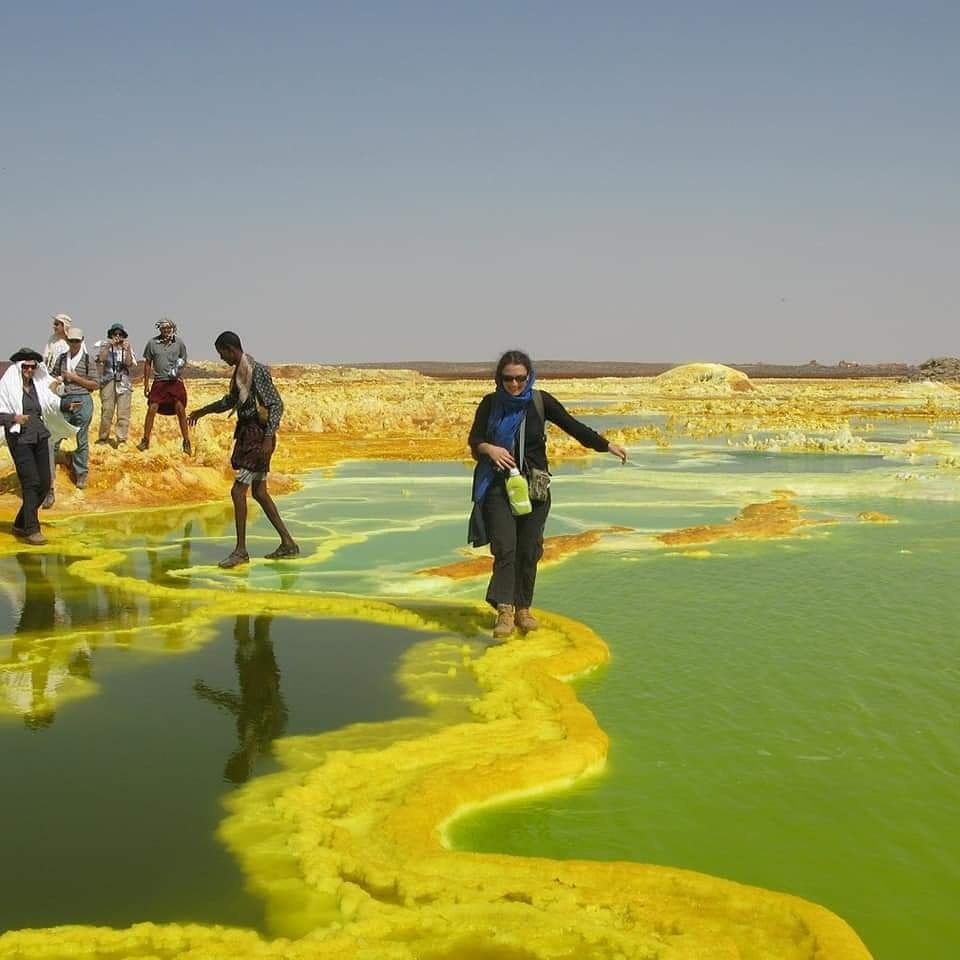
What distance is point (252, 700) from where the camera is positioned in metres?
5.71

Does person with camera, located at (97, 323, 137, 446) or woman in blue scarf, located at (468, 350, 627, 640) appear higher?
person with camera, located at (97, 323, 137, 446)

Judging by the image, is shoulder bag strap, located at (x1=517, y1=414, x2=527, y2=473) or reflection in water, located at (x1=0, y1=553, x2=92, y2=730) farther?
shoulder bag strap, located at (x1=517, y1=414, x2=527, y2=473)

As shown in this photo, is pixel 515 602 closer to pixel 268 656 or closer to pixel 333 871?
pixel 268 656

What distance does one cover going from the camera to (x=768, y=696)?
580 centimetres

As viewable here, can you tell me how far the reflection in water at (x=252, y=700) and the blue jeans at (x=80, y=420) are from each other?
6903mm

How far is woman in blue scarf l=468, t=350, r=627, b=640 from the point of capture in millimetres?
7059

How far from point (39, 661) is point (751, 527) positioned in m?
8.02

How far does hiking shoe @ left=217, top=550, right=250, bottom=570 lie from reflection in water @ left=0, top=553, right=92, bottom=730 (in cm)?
151

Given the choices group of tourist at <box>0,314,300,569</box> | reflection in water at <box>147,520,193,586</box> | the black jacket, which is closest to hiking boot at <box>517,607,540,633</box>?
the black jacket

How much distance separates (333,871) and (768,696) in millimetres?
2996

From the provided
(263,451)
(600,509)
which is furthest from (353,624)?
(600,509)

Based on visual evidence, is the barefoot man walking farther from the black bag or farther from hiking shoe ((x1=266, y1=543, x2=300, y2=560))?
the black bag

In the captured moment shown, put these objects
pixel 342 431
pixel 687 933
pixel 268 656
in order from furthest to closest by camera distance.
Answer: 1. pixel 342 431
2. pixel 268 656
3. pixel 687 933

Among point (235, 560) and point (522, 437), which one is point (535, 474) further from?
point (235, 560)
